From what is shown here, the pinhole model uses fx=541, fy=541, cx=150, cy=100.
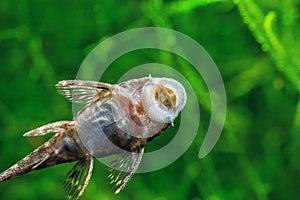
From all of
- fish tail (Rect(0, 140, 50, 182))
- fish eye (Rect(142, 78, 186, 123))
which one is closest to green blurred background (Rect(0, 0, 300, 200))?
fish tail (Rect(0, 140, 50, 182))

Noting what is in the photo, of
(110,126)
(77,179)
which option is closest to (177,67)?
(77,179)

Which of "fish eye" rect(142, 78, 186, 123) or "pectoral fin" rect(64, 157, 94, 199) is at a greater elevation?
"fish eye" rect(142, 78, 186, 123)

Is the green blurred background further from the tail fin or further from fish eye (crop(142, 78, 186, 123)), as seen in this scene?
fish eye (crop(142, 78, 186, 123))

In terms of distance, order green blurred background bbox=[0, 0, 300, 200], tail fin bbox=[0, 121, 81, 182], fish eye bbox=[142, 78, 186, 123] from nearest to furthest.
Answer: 1. fish eye bbox=[142, 78, 186, 123]
2. tail fin bbox=[0, 121, 81, 182]
3. green blurred background bbox=[0, 0, 300, 200]

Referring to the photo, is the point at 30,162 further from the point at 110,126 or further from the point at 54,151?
the point at 110,126

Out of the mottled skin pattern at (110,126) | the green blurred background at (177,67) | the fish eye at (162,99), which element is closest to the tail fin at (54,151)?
the mottled skin pattern at (110,126)

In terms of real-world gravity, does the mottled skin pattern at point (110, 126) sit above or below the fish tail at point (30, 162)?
above

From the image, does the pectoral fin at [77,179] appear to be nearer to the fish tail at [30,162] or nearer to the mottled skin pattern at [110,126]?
the mottled skin pattern at [110,126]
